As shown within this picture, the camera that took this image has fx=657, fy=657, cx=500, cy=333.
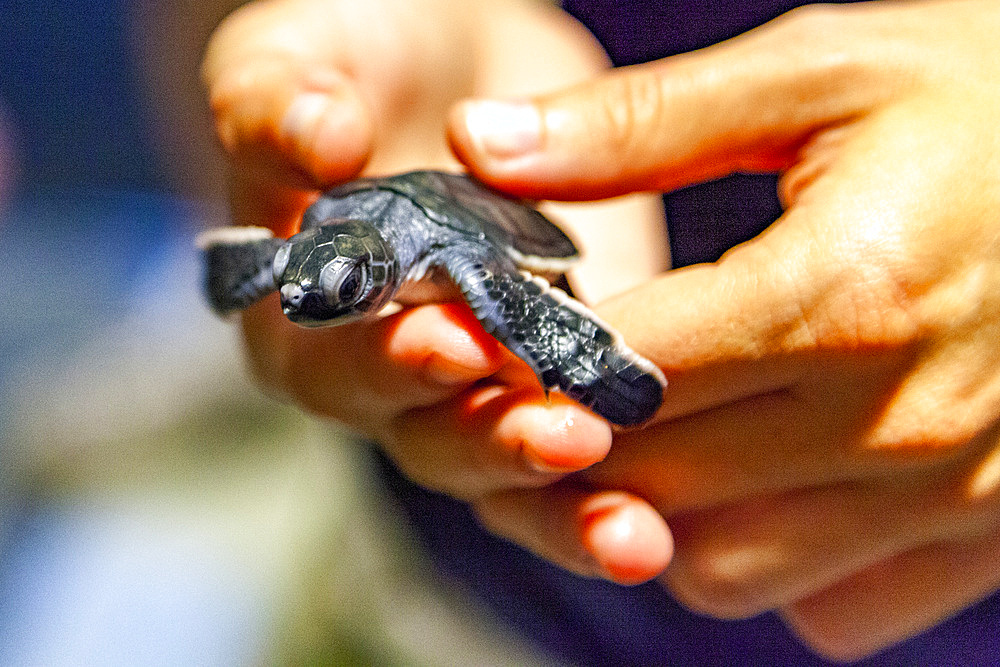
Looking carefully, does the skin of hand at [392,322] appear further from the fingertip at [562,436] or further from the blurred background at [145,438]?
the blurred background at [145,438]

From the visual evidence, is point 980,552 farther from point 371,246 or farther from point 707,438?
point 371,246

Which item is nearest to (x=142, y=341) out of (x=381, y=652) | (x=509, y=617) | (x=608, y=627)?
(x=381, y=652)

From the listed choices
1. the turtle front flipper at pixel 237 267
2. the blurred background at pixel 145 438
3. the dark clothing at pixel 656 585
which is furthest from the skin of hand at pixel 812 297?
the blurred background at pixel 145 438

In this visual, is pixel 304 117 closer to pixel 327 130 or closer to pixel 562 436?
pixel 327 130

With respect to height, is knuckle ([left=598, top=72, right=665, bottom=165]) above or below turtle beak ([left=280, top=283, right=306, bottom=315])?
above

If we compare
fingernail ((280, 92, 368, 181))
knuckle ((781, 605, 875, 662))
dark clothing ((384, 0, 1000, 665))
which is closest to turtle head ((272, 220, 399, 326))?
fingernail ((280, 92, 368, 181))

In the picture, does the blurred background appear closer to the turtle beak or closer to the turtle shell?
the turtle shell
